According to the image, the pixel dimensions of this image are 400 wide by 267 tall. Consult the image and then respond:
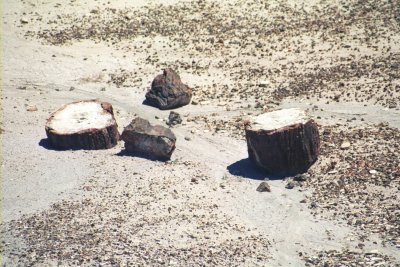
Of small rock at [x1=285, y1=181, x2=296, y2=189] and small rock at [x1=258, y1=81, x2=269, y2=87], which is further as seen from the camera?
small rock at [x1=258, y1=81, x2=269, y2=87]

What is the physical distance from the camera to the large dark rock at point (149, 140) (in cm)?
980

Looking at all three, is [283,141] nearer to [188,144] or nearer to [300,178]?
[300,178]

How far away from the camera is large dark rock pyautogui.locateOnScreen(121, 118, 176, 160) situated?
32.2 ft

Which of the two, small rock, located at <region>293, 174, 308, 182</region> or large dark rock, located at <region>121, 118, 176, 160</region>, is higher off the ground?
large dark rock, located at <region>121, 118, 176, 160</region>

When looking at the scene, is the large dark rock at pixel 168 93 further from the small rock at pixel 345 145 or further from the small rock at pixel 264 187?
the small rock at pixel 264 187

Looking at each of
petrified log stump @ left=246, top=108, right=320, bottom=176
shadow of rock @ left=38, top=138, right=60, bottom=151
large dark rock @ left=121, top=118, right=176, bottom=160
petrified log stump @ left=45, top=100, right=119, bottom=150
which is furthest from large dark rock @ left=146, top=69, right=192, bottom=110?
petrified log stump @ left=246, top=108, right=320, bottom=176

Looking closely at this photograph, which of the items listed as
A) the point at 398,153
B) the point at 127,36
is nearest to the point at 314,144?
the point at 398,153

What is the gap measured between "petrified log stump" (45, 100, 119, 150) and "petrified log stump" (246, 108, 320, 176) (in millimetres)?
2599

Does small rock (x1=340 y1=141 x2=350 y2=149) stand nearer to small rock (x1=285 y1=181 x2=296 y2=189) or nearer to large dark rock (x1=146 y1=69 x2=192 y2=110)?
small rock (x1=285 y1=181 x2=296 y2=189)

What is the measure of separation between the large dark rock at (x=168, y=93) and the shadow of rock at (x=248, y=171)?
2880mm

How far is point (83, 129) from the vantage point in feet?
33.0

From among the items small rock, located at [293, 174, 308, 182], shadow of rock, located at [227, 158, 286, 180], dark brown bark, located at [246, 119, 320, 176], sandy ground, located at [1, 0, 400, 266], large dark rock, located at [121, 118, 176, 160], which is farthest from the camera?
large dark rock, located at [121, 118, 176, 160]

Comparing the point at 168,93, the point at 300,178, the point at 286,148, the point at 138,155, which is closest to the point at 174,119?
the point at 168,93

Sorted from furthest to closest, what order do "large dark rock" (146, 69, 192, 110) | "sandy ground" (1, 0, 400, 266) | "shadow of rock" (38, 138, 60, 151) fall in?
"large dark rock" (146, 69, 192, 110) → "shadow of rock" (38, 138, 60, 151) → "sandy ground" (1, 0, 400, 266)
